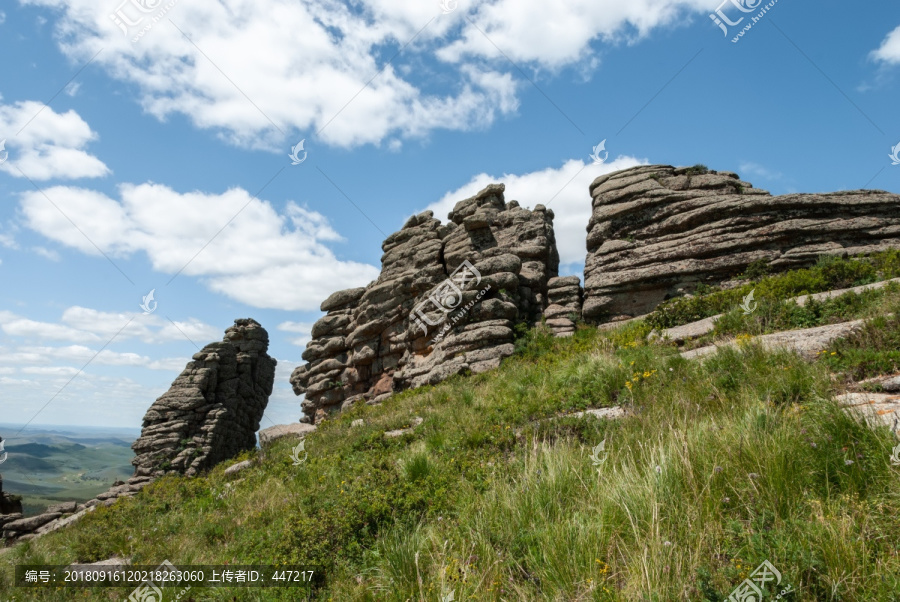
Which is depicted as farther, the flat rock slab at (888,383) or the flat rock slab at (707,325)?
the flat rock slab at (707,325)

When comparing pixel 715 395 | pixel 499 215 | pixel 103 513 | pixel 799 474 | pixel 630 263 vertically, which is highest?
pixel 499 215

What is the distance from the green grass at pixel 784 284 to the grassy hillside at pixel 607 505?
19.2 feet

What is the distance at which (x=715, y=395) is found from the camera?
26.3 ft

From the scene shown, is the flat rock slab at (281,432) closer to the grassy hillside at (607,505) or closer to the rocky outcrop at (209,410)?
the grassy hillside at (607,505)

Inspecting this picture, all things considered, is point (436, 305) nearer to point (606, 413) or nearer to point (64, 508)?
point (606, 413)

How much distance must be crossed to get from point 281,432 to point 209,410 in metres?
25.7

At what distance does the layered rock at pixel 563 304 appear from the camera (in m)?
22.3

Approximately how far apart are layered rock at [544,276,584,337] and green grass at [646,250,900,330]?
14.3 feet

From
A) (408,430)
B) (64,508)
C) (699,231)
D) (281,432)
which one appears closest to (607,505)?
(408,430)

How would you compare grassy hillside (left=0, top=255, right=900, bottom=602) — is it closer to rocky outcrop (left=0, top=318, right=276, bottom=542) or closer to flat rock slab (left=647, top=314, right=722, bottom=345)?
flat rock slab (left=647, top=314, right=722, bottom=345)

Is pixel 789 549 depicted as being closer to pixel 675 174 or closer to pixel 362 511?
pixel 362 511

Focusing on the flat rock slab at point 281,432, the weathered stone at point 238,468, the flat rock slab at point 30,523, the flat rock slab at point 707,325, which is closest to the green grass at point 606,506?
the flat rock slab at point 707,325

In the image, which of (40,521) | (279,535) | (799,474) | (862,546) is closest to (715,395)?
(799,474)

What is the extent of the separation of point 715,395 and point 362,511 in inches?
237
